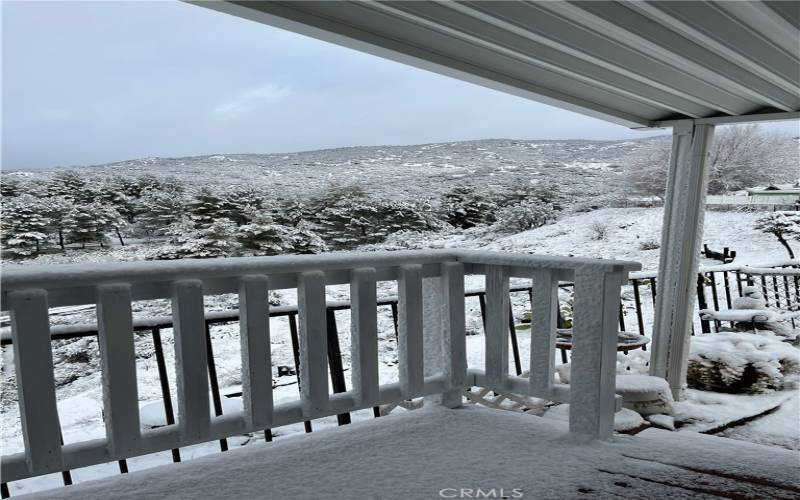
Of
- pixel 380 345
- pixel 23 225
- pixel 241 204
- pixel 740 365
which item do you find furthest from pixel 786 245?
pixel 23 225

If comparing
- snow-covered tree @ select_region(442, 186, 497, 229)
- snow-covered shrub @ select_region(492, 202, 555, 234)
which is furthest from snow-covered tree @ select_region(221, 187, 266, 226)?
snow-covered shrub @ select_region(492, 202, 555, 234)

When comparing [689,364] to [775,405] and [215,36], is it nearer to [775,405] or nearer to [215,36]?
[775,405]

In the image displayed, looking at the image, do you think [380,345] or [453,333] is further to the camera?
[380,345]

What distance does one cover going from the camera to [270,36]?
242 inches

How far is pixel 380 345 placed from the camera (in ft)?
17.8

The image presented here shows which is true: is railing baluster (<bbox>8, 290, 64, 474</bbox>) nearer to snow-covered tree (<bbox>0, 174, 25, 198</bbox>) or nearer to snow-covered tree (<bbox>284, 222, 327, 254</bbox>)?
snow-covered tree (<bbox>0, 174, 25, 198</bbox>)

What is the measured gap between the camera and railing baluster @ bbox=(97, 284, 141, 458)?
132cm

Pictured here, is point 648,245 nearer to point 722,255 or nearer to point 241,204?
point 722,255

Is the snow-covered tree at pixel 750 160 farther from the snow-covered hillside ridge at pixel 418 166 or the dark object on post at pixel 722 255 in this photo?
the snow-covered hillside ridge at pixel 418 166

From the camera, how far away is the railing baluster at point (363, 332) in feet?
5.73

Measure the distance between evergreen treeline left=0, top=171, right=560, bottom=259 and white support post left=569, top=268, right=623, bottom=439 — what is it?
413 centimetres

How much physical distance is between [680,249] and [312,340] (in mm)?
2585

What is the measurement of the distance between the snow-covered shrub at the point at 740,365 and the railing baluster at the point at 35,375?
3615 mm

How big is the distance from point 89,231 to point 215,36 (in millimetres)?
2457
